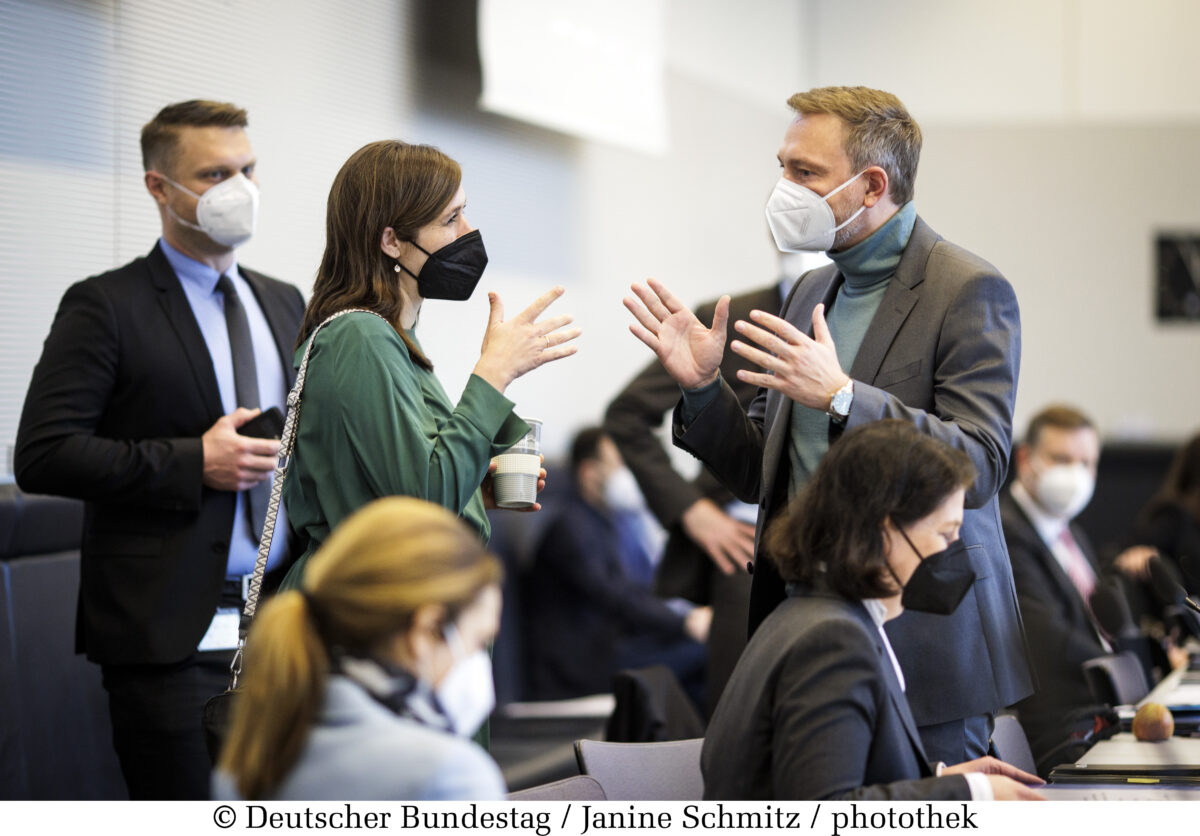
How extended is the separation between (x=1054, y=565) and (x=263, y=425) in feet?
8.12

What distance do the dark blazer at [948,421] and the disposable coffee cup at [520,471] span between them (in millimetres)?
264

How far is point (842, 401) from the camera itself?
2004 mm

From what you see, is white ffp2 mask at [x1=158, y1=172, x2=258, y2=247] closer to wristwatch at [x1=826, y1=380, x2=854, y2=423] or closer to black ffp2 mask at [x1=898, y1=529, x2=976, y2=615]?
wristwatch at [x1=826, y1=380, x2=854, y2=423]

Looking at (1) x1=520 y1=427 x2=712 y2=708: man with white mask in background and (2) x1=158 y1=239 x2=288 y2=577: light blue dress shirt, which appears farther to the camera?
(1) x1=520 y1=427 x2=712 y2=708: man with white mask in background

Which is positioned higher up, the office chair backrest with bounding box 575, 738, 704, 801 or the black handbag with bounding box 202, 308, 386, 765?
the black handbag with bounding box 202, 308, 386, 765

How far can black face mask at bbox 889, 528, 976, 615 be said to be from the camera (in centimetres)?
180

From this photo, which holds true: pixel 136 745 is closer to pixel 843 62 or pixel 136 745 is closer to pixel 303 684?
pixel 303 684

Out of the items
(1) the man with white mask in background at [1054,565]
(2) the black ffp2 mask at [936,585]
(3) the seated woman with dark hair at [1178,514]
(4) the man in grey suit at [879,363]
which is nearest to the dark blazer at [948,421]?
(4) the man in grey suit at [879,363]

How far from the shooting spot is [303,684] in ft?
4.34

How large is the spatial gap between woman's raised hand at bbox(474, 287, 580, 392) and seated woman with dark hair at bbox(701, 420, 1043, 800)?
1.66 ft

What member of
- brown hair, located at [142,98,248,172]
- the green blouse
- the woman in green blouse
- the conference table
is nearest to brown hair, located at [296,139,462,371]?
the woman in green blouse

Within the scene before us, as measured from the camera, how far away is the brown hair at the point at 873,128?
2316 mm

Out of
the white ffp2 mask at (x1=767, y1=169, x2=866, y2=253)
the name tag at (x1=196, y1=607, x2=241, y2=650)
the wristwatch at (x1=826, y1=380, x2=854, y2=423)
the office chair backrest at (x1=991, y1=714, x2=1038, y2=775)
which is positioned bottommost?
the office chair backrest at (x1=991, y1=714, x2=1038, y2=775)

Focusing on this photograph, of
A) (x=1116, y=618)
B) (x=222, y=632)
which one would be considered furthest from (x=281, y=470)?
(x=1116, y=618)
